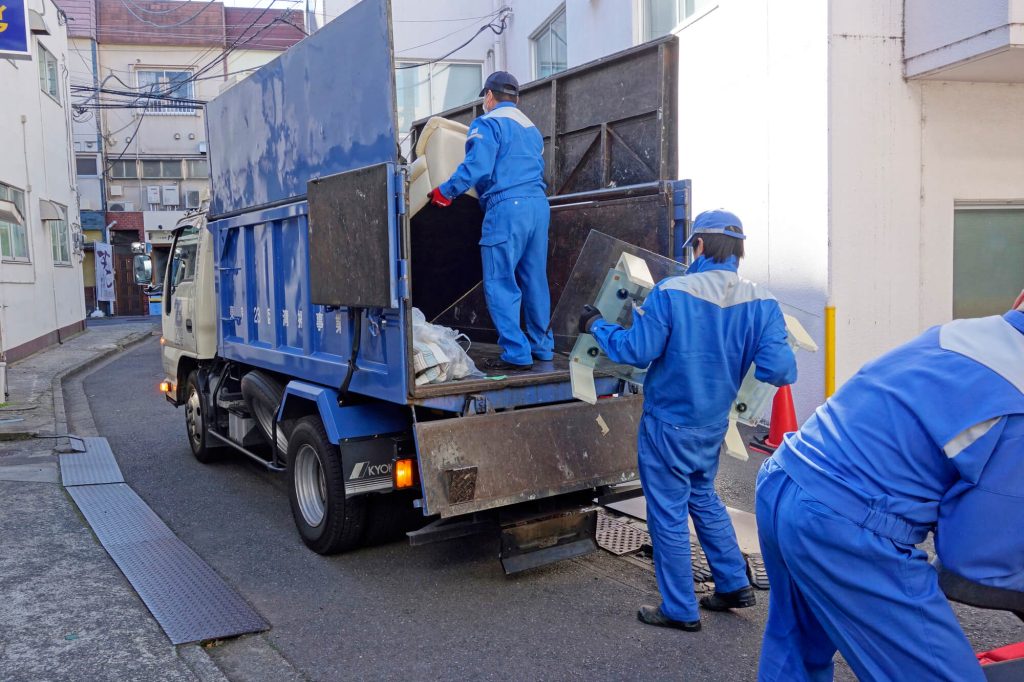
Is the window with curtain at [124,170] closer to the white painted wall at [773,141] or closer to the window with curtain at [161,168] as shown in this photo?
the window with curtain at [161,168]

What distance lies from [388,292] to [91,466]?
4632mm

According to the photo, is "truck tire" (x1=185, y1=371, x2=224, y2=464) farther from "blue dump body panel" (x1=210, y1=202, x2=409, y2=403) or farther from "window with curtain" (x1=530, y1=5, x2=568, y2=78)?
"window with curtain" (x1=530, y1=5, x2=568, y2=78)

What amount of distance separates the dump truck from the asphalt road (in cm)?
25

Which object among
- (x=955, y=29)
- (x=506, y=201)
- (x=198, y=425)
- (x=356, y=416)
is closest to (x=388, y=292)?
(x=356, y=416)

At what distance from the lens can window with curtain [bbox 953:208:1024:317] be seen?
25.7 ft

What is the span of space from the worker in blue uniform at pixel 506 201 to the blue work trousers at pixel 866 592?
3.00 m

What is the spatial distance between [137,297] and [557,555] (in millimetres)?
31537

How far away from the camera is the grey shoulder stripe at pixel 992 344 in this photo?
179 centimetres

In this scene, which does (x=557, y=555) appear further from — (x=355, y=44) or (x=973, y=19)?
(x=973, y=19)

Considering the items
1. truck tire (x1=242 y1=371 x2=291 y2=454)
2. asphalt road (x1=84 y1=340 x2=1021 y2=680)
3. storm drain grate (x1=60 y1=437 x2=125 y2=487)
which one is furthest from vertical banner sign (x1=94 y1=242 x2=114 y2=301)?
asphalt road (x1=84 y1=340 x2=1021 y2=680)

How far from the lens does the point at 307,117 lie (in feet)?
17.0

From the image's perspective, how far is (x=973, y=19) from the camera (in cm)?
653

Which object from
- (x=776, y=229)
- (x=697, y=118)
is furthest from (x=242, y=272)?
(x=697, y=118)

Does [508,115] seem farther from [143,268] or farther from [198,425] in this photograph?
[143,268]
